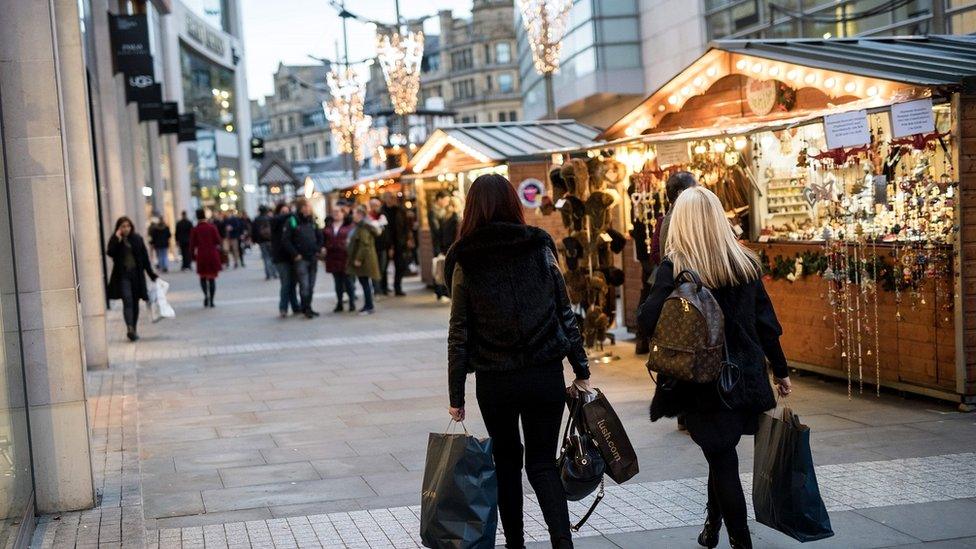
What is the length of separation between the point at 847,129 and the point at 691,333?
14.5ft

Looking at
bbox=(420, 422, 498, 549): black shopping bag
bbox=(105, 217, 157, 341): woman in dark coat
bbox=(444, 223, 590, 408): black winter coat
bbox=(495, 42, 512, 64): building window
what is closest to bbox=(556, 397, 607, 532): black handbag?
bbox=(444, 223, 590, 408): black winter coat

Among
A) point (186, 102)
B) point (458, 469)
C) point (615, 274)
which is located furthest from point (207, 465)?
point (186, 102)

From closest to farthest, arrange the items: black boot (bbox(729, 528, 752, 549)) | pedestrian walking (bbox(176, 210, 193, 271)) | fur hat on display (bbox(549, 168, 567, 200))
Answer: black boot (bbox(729, 528, 752, 549)) < fur hat on display (bbox(549, 168, 567, 200)) < pedestrian walking (bbox(176, 210, 193, 271))

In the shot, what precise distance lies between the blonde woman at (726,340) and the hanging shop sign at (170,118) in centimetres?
2607

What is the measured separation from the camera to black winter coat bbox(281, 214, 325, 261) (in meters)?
18.7

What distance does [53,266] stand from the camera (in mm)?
6613

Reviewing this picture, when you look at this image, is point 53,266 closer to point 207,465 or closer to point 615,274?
point 207,465

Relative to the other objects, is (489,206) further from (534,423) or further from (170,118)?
(170,118)

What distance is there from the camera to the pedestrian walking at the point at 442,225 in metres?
19.8

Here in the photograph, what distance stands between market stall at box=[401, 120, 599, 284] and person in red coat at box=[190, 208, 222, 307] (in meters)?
4.17

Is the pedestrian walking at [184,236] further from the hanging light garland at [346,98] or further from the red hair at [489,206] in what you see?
the red hair at [489,206]

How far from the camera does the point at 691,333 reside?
5121 mm

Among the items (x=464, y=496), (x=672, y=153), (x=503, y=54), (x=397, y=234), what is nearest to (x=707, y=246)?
(x=464, y=496)

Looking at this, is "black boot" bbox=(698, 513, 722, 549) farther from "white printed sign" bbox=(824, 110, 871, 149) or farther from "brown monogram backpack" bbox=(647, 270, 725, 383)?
"white printed sign" bbox=(824, 110, 871, 149)
